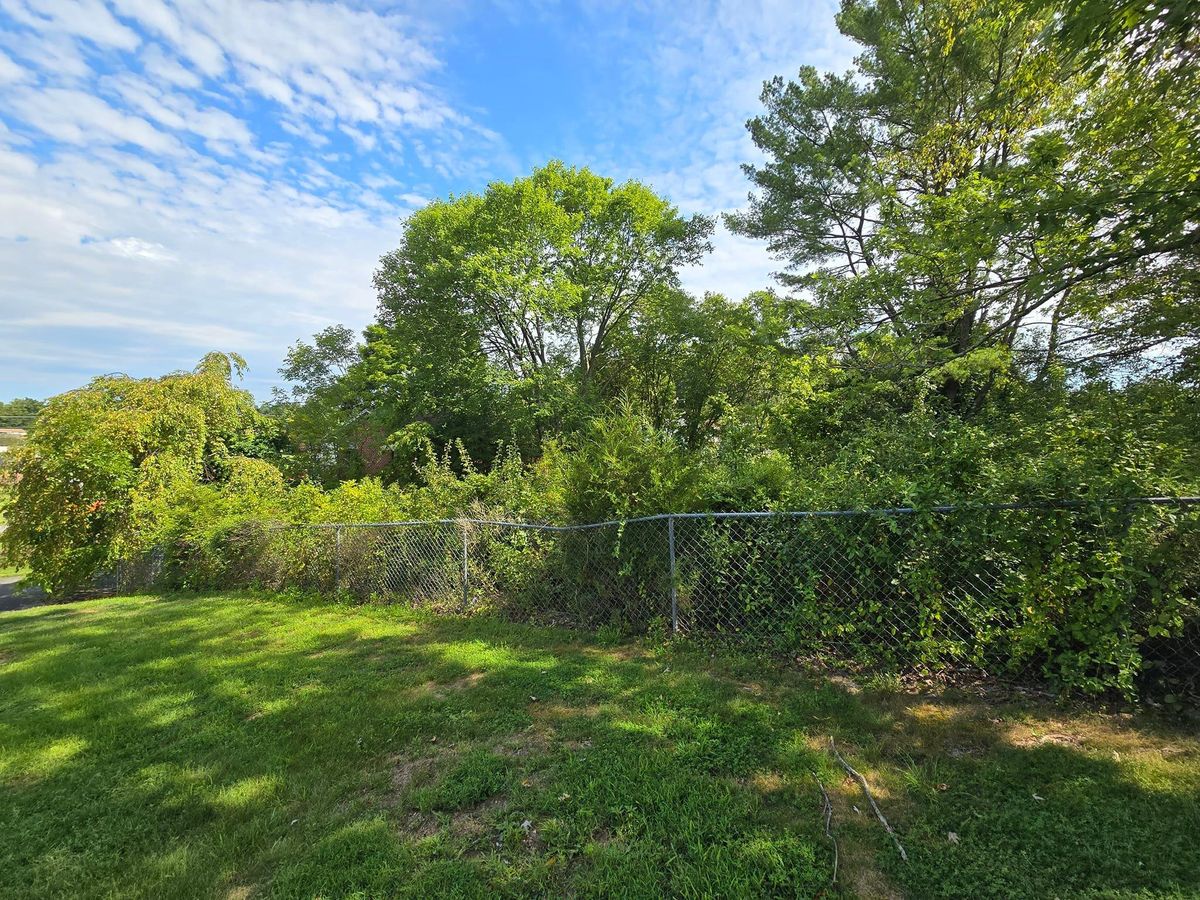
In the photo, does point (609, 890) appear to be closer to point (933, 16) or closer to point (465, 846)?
point (465, 846)

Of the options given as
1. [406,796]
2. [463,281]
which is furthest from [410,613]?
[463,281]

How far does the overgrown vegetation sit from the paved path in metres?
1.69

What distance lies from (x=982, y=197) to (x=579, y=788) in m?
6.74

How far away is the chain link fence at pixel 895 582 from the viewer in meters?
2.77

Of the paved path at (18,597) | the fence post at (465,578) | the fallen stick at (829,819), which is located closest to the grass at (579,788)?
the fallen stick at (829,819)

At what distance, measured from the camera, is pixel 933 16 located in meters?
9.87

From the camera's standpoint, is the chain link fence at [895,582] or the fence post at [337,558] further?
the fence post at [337,558]

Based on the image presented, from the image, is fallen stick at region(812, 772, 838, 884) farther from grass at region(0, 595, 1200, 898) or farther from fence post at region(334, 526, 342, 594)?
fence post at region(334, 526, 342, 594)

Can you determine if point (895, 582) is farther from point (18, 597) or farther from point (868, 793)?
point (18, 597)

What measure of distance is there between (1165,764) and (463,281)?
1947 cm

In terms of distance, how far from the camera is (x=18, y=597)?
11.7 metres

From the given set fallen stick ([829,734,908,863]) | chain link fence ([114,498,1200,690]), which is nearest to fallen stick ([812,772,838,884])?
fallen stick ([829,734,908,863])

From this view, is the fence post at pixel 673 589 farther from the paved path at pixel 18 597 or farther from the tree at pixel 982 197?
the paved path at pixel 18 597

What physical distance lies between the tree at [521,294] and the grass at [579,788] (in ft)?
45.8
